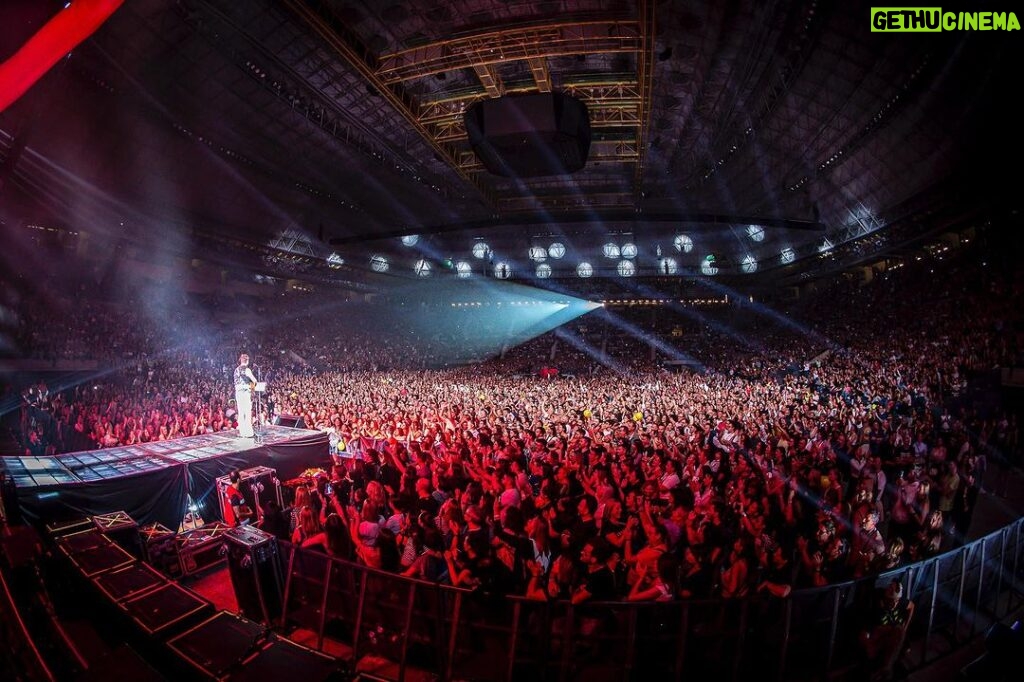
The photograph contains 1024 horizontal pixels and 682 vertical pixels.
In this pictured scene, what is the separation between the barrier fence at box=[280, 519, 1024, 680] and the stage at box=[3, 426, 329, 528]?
346 cm

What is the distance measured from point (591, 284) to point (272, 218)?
71.2ft

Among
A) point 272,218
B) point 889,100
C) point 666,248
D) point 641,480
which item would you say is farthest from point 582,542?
point 666,248

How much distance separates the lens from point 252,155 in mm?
16688

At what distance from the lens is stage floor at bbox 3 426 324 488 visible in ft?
18.5

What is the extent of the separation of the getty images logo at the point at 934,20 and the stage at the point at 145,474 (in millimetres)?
15797

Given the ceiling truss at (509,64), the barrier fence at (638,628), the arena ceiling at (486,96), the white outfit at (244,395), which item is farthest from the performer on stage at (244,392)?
the ceiling truss at (509,64)

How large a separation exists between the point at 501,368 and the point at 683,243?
1576 centimetres

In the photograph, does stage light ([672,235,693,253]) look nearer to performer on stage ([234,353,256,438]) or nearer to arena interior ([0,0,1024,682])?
arena interior ([0,0,1024,682])

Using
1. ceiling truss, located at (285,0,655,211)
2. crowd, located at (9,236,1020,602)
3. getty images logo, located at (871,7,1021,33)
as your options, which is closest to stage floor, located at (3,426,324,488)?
crowd, located at (9,236,1020,602)

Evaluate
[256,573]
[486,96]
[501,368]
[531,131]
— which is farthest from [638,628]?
[501,368]

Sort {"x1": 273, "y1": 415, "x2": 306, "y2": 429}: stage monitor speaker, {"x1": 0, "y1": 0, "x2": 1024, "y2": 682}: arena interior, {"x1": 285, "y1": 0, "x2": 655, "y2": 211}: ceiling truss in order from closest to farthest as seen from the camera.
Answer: {"x1": 0, "y1": 0, "x2": 1024, "y2": 682}: arena interior, {"x1": 285, "y1": 0, "x2": 655, "y2": 211}: ceiling truss, {"x1": 273, "y1": 415, "x2": 306, "y2": 429}: stage monitor speaker

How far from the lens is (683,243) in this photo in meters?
30.8

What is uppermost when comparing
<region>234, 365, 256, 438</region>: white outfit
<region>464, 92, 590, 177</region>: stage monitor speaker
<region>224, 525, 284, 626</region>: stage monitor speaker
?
<region>464, 92, 590, 177</region>: stage monitor speaker

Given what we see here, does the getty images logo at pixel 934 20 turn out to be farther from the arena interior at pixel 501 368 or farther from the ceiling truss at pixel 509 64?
the ceiling truss at pixel 509 64
